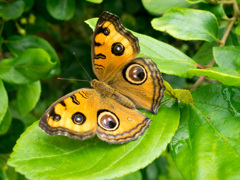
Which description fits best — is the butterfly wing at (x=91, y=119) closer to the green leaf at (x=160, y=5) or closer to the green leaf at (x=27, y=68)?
the green leaf at (x=27, y=68)

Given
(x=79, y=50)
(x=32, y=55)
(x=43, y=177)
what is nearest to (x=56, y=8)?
(x=32, y=55)

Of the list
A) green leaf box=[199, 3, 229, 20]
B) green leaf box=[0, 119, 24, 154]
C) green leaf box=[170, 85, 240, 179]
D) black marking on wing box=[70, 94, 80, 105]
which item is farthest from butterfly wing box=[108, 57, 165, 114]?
green leaf box=[0, 119, 24, 154]

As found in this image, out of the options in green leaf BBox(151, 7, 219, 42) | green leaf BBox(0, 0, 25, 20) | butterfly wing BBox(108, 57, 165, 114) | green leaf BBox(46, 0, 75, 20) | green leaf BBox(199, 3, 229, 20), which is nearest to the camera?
butterfly wing BBox(108, 57, 165, 114)

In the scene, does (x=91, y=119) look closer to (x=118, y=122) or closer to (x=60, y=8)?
(x=118, y=122)

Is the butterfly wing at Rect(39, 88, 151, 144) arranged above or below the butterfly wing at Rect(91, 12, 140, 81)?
below

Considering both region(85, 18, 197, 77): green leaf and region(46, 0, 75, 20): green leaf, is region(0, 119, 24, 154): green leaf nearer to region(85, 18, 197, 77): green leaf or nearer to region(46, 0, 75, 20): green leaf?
region(46, 0, 75, 20): green leaf

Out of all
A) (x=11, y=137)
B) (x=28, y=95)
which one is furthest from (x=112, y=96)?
(x=11, y=137)
